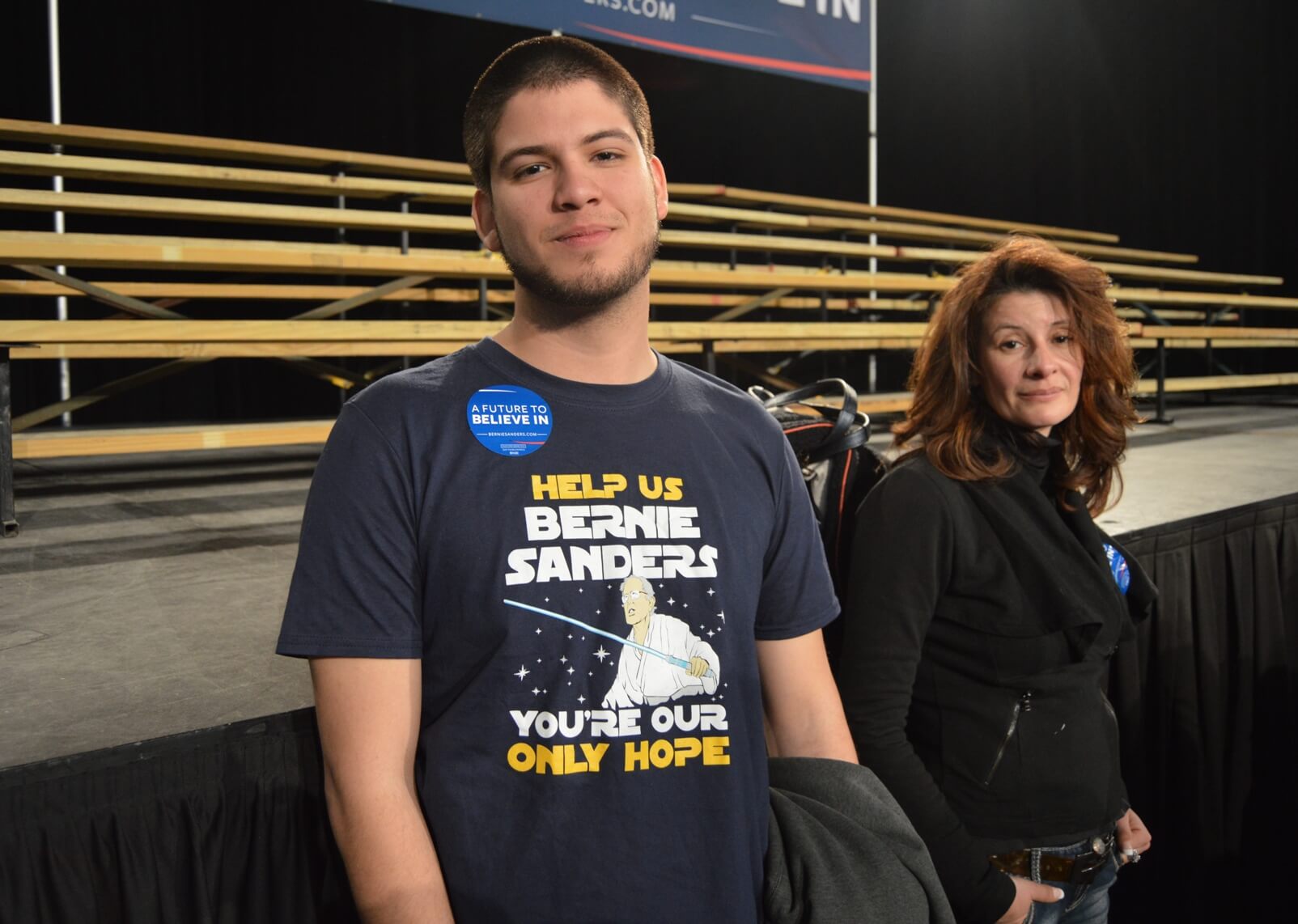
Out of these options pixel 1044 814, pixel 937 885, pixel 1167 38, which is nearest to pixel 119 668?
pixel 937 885

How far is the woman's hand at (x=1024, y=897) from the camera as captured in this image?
1046 millimetres

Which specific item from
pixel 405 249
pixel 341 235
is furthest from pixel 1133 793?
pixel 341 235

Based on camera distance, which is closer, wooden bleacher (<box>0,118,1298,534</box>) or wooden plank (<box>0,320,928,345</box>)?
wooden plank (<box>0,320,928,345</box>)

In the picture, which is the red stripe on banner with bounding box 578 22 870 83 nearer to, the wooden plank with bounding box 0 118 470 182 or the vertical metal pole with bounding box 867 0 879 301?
the wooden plank with bounding box 0 118 470 182

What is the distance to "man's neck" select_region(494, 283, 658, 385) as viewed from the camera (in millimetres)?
794

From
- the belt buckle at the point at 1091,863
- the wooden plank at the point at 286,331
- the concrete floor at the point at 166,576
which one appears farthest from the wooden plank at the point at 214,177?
the belt buckle at the point at 1091,863

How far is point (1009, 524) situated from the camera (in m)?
1.09

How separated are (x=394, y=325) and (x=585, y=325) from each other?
2.11 metres

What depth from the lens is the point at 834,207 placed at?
5367 mm

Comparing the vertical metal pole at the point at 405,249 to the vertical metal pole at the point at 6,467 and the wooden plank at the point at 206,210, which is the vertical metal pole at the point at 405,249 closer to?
the wooden plank at the point at 206,210

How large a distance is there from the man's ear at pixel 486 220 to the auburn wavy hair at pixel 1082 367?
56 centimetres

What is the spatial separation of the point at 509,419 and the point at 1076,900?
0.86 metres

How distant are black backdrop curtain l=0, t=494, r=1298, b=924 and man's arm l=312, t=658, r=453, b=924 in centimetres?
30

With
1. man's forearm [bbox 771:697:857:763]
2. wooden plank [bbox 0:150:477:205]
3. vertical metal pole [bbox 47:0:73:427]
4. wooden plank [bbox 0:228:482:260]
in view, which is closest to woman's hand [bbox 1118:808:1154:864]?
man's forearm [bbox 771:697:857:763]
